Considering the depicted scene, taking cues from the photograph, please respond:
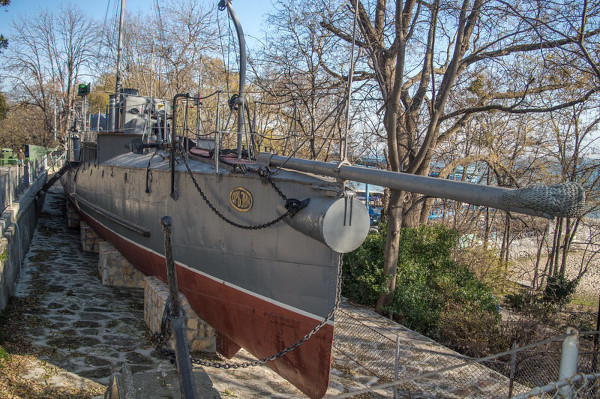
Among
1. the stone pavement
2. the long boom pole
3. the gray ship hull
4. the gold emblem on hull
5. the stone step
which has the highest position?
the long boom pole

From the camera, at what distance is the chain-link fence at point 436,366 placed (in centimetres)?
658

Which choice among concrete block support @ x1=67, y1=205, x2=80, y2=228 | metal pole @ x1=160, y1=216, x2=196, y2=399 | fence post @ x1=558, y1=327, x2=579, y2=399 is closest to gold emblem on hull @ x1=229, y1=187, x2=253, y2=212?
metal pole @ x1=160, y1=216, x2=196, y2=399

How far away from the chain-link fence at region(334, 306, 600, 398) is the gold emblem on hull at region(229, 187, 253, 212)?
270 cm

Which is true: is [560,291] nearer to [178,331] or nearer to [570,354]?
[570,354]

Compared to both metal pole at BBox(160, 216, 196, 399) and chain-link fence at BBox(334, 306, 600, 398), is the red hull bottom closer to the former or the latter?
chain-link fence at BBox(334, 306, 600, 398)

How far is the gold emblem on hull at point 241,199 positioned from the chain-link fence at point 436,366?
2.70 meters

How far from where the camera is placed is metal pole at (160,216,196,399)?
3.10m

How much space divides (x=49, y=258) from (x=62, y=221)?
7204 millimetres

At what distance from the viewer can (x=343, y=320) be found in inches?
364

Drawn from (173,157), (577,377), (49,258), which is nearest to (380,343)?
(173,157)

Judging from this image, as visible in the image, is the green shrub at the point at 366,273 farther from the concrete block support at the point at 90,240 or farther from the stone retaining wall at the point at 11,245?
the concrete block support at the point at 90,240

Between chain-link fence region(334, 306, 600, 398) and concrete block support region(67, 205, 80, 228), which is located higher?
concrete block support region(67, 205, 80, 228)

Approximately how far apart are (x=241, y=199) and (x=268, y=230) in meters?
0.69

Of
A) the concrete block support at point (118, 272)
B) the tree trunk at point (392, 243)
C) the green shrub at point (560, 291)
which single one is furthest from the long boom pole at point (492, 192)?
the green shrub at point (560, 291)
